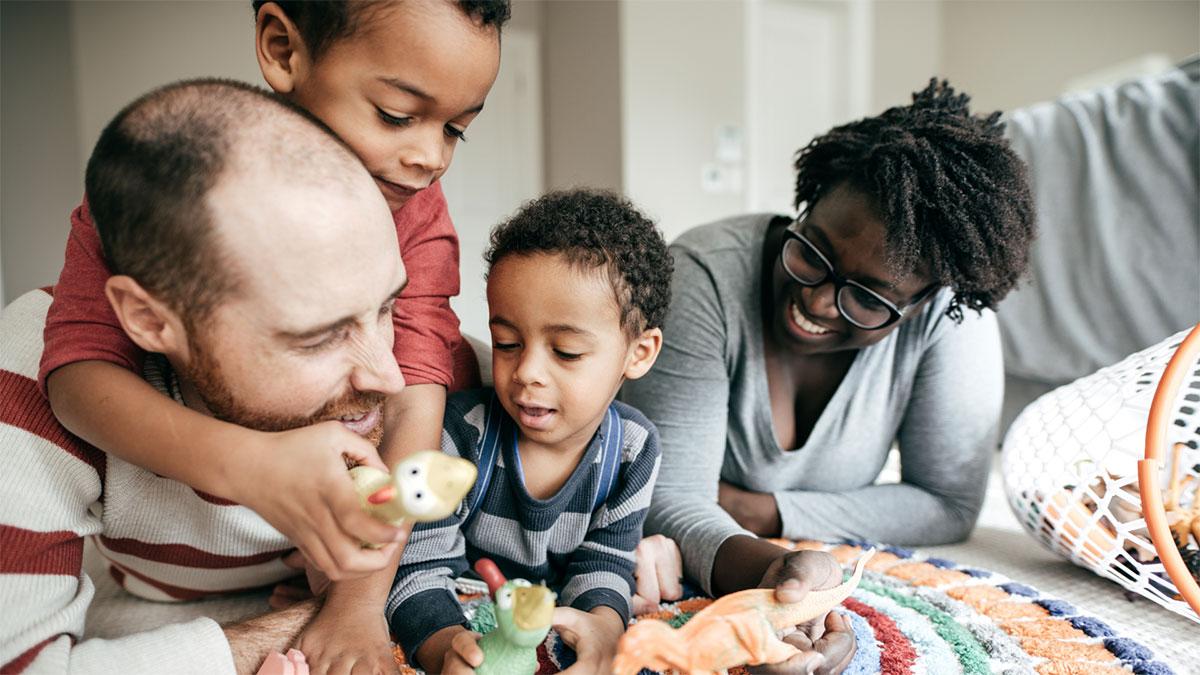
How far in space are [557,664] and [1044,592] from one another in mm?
682

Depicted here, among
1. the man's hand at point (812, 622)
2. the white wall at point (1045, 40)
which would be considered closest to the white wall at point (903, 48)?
the white wall at point (1045, 40)

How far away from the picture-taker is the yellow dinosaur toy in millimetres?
571

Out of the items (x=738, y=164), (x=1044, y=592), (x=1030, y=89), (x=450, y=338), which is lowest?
(x=1044, y=592)

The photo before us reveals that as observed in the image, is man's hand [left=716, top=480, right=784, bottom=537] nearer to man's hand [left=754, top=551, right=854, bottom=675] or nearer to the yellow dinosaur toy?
man's hand [left=754, top=551, right=854, bottom=675]

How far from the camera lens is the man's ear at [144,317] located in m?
0.67

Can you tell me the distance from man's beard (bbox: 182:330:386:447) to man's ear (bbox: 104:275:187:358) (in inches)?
0.6

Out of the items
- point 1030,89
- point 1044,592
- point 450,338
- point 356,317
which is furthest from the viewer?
point 1030,89

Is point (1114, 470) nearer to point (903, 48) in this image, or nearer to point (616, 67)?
point (616, 67)

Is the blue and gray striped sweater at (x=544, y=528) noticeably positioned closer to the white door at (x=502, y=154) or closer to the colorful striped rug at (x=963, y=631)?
the colorful striped rug at (x=963, y=631)

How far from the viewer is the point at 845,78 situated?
4.74 meters

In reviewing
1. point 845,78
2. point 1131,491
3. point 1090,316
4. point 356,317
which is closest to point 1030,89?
point 845,78

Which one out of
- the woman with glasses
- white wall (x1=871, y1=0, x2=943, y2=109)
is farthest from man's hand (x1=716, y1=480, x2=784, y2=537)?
white wall (x1=871, y1=0, x2=943, y2=109)

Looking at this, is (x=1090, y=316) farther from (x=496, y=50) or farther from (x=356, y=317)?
(x=356, y=317)

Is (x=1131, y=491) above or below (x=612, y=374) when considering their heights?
below
